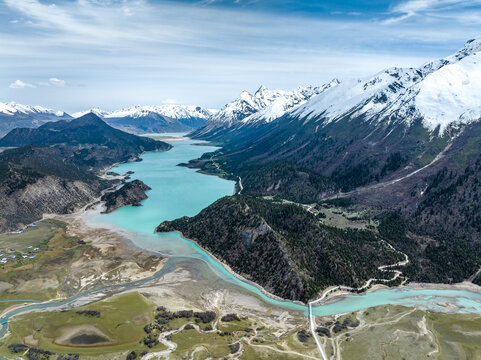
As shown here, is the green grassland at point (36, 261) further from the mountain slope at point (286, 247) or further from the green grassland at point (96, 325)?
the mountain slope at point (286, 247)

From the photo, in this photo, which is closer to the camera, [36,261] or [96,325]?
[96,325]

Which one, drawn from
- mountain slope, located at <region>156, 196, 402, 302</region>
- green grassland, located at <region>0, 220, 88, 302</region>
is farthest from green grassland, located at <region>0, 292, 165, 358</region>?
mountain slope, located at <region>156, 196, 402, 302</region>

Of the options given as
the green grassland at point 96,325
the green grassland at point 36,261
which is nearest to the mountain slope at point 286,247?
the green grassland at point 96,325

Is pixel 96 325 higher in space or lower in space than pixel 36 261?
lower

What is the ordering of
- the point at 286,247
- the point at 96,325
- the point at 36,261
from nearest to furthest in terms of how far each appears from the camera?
1. the point at 96,325
2. the point at 286,247
3. the point at 36,261

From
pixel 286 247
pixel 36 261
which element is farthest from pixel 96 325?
pixel 286 247

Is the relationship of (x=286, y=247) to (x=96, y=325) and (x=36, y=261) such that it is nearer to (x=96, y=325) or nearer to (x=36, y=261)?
(x=96, y=325)

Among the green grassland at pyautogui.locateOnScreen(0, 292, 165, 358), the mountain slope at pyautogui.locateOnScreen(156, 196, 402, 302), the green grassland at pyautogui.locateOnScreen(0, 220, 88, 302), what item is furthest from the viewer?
the mountain slope at pyautogui.locateOnScreen(156, 196, 402, 302)

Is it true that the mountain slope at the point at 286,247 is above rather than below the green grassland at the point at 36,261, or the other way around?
above

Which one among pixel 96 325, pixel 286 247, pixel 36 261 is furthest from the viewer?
pixel 36 261

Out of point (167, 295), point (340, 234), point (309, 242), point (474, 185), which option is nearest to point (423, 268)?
point (340, 234)

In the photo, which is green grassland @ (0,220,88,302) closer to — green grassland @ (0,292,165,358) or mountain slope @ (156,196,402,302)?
green grassland @ (0,292,165,358)
